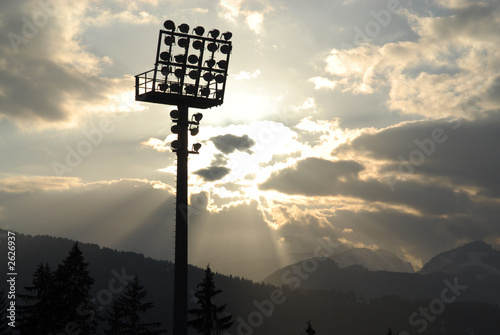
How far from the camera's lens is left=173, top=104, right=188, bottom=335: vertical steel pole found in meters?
38.8

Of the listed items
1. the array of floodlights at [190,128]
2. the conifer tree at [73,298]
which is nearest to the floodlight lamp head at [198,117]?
the array of floodlights at [190,128]

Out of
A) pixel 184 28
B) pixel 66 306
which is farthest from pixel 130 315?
pixel 184 28

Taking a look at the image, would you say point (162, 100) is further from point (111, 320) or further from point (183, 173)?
point (111, 320)

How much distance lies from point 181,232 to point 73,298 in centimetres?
1036

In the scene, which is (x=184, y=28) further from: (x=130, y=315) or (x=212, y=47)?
(x=130, y=315)

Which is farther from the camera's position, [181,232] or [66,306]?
[66,306]

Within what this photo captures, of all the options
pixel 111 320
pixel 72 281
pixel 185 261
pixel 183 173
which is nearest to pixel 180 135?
pixel 183 173

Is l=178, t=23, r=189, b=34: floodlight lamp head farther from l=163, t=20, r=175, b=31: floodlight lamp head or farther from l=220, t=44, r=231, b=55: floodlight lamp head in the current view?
l=220, t=44, r=231, b=55: floodlight lamp head

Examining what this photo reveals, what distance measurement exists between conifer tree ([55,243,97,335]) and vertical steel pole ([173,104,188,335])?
308 inches

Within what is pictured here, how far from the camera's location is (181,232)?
4050 centimetres

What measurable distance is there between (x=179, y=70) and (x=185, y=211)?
34.7 ft

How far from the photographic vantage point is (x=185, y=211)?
4044 cm

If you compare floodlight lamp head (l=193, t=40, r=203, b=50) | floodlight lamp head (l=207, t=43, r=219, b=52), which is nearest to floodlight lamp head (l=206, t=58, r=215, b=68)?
floodlight lamp head (l=207, t=43, r=219, b=52)

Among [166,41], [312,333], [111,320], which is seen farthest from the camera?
[312,333]
